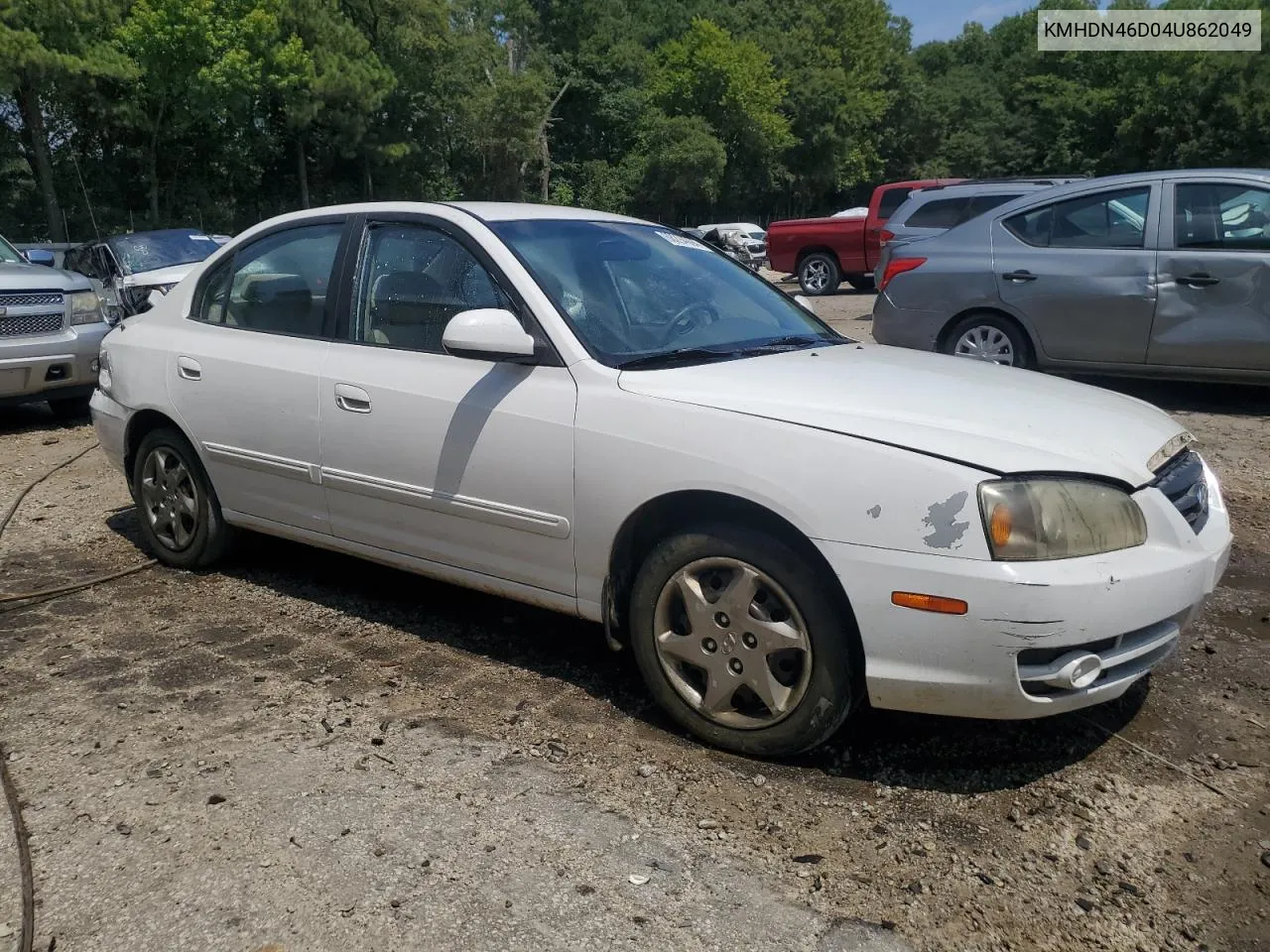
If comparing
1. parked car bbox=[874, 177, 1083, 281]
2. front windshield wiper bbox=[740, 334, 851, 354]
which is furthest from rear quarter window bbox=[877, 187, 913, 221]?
front windshield wiper bbox=[740, 334, 851, 354]

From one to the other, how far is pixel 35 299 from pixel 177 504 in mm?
4428

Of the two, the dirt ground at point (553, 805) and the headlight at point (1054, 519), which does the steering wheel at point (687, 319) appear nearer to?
the dirt ground at point (553, 805)

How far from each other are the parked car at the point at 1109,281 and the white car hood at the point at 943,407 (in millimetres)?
4162

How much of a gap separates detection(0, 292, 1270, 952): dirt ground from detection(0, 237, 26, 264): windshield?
599 centimetres

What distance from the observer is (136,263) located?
1200 centimetres

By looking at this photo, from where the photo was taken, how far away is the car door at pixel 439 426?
352 cm

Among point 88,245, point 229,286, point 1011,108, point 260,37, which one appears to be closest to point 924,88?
point 1011,108

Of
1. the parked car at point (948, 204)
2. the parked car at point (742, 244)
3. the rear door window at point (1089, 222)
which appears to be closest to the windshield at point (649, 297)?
the rear door window at point (1089, 222)

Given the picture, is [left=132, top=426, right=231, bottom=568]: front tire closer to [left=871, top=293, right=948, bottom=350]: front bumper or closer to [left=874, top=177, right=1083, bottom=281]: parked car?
[left=871, top=293, right=948, bottom=350]: front bumper

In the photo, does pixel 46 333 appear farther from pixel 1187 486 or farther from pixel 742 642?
pixel 1187 486

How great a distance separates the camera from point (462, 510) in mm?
3721

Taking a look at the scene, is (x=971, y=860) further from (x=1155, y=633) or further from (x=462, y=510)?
(x=462, y=510)

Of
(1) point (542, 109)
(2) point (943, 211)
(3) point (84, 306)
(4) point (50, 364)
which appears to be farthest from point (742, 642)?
(1) point (542, 109)

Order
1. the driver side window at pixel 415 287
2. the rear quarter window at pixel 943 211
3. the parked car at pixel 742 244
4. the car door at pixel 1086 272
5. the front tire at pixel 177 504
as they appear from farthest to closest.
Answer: the parked car at pixel 742 244, the rear quarter window at pixel 943 211, the car door at pixel 1086 272, the front tire at pixel 177 504, the driver side window at pixel 415 287
